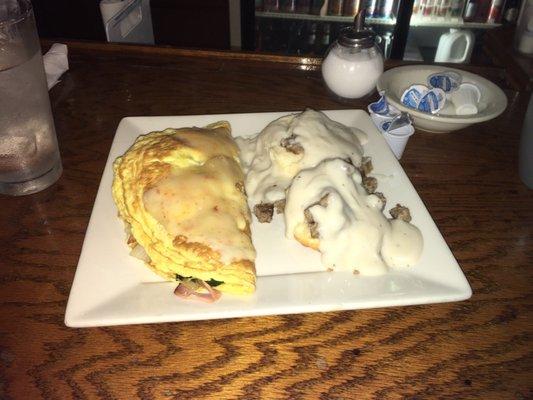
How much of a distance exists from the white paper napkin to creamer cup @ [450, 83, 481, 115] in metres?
1.90

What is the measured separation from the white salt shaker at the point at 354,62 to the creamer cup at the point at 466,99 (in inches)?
14.6

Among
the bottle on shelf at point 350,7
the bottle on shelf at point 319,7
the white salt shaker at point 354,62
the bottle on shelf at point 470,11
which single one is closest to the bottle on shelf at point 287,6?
the bottle on shelf at point 319,7

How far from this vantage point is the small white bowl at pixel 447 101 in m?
1.89

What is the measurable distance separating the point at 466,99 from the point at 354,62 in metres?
0.53

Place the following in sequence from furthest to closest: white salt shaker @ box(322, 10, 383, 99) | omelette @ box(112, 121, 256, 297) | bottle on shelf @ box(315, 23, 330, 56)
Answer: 1. bottle on shelf @ box(315, 23, 330, 56)
2. white salt shaker @ box(322, 10, 383, 99)
3. omelette @ box(112, 121, 256, 297)

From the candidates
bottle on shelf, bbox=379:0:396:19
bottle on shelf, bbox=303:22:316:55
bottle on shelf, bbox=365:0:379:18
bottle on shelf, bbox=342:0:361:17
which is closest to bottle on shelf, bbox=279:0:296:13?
bottle on shelf, bbox=303:22:316:55

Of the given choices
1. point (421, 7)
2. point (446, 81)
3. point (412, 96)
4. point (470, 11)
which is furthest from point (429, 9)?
point (412, 96)

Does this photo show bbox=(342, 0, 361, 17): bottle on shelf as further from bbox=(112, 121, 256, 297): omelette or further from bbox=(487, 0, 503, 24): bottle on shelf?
bbox=(112, 121, 256, 297): omelette

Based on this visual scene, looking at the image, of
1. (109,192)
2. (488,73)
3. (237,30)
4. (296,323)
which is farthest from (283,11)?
(296,323)

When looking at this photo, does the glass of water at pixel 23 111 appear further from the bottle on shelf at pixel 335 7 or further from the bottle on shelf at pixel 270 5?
the bottle on shelf at pixel 335 7

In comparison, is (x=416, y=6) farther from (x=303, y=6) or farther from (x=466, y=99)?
(x=466, y=99)

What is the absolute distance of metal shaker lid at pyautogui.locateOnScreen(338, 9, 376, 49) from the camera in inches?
81.6

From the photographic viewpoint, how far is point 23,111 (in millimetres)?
1548

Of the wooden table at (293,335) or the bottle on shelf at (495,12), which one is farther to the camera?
the bottle on shelf at (495,12)
